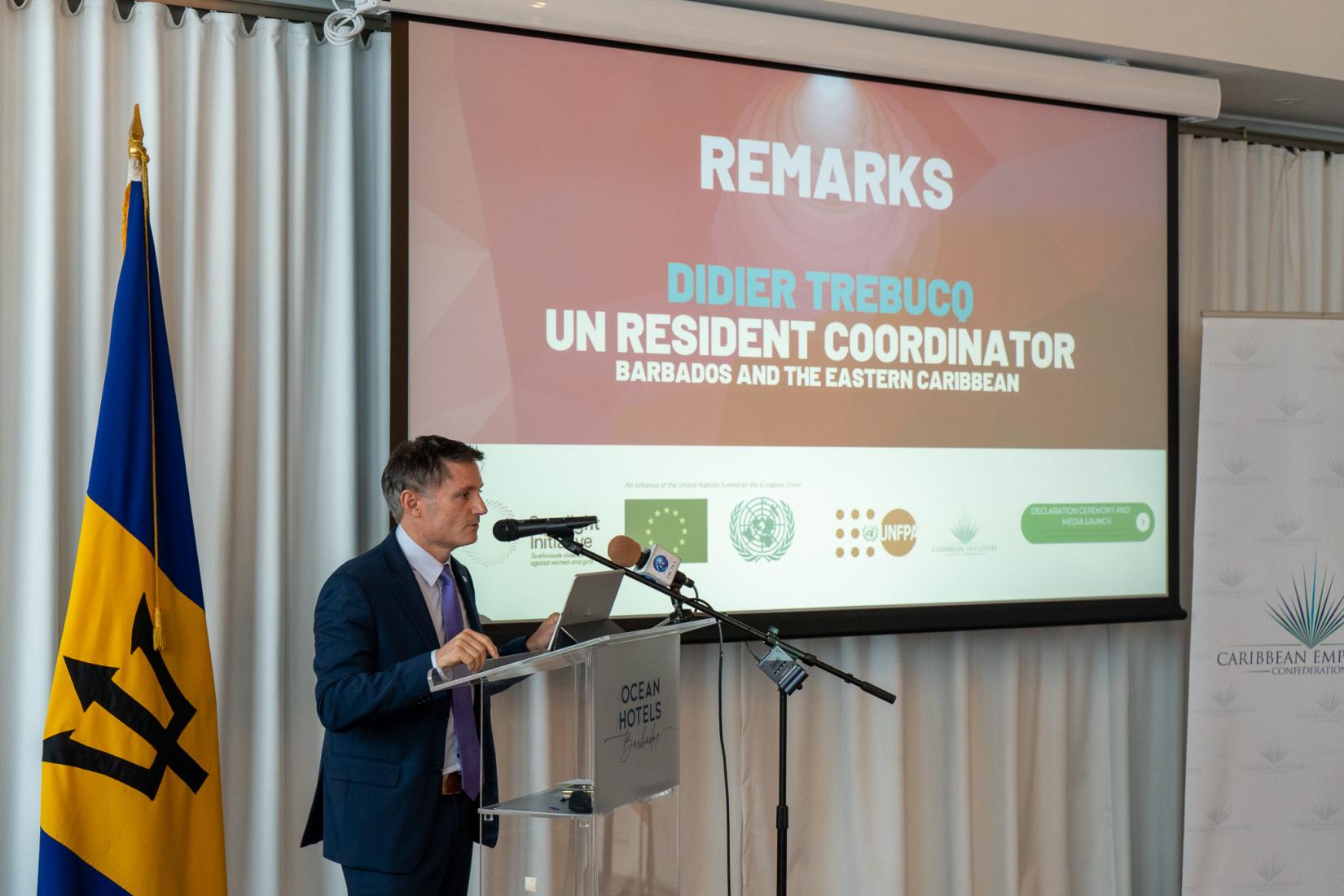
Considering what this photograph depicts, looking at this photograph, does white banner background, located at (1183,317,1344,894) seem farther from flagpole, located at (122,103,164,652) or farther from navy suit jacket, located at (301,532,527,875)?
flagpole, located at (122,103,164,652)

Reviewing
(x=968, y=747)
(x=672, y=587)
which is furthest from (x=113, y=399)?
(x=968, y=747)

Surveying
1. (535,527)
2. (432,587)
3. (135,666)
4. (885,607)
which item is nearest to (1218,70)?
(885,607)

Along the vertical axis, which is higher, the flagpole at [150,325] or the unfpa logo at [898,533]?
the flagpole at [150,325]

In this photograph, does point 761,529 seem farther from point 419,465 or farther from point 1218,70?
point 1218,70

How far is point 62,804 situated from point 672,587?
144 cm

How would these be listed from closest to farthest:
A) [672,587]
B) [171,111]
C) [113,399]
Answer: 1. [672,587]
2. [113,399]
3. [171,111]

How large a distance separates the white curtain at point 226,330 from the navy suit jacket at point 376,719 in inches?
30.5

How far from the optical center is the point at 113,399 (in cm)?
284

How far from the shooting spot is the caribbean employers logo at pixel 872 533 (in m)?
3.81

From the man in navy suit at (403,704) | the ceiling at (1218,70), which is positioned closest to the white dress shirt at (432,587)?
the man in navy suit at (403,704)

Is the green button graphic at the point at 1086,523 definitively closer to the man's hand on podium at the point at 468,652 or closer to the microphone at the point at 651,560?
the microphone at the point at 651,560

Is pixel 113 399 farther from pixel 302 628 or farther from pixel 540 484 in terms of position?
pixel 540 484

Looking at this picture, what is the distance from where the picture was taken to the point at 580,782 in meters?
Result: 2.23

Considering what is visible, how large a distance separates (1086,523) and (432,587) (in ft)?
7.84
